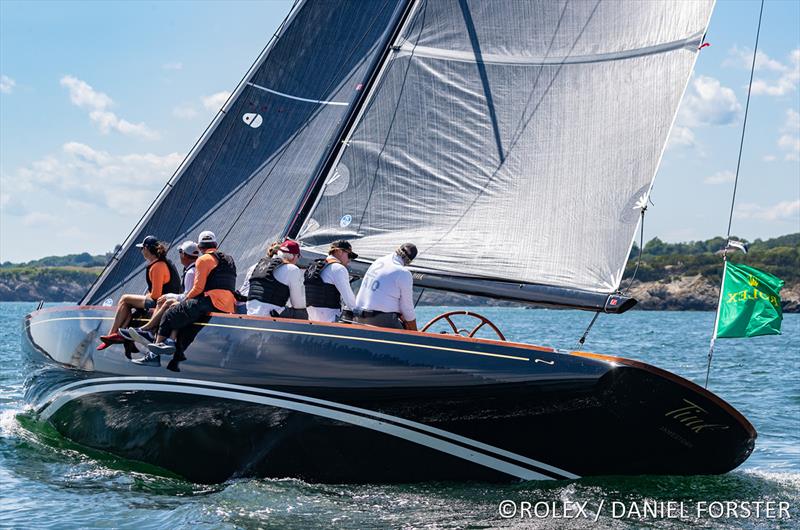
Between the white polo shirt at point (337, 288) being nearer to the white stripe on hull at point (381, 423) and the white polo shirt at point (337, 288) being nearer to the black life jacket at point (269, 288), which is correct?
the black life jacket at point (269, 288)

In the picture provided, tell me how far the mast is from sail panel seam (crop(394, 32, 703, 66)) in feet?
0.61

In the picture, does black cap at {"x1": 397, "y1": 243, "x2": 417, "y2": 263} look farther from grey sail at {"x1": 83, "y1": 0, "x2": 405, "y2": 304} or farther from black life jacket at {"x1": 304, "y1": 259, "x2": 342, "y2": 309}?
grey sail at {"x1": 83, "y1": 0, "x2": 405, "y2": 304}

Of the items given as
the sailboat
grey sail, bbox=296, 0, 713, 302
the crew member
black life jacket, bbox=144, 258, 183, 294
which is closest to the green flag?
the sailboat

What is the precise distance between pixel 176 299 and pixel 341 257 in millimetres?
1546

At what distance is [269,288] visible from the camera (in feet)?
28.5

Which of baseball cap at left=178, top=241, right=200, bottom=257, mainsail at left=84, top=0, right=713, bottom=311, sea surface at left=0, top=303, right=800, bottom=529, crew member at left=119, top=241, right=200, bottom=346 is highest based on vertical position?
mainsail at left=84, top=0, right=713, bottom=311

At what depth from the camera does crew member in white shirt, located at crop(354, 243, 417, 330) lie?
8.16 meters

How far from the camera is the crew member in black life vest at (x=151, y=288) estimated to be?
913 cm

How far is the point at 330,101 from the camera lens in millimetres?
11383

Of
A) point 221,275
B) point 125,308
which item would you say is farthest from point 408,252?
point 125,308

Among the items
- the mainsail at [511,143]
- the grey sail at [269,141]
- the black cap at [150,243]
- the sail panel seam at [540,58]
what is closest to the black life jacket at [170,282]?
the black cap at [150,243]

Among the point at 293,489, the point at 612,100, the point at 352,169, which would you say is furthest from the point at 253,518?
the point at 612,100

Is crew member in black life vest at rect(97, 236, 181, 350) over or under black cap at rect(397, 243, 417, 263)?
under

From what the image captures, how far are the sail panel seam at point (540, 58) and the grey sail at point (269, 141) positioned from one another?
5.74 feet
